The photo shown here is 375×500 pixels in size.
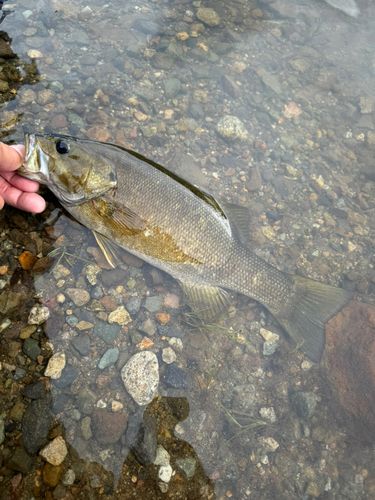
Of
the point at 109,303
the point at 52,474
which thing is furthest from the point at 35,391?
the point at 109,303

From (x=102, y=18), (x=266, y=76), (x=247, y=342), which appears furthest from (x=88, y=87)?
(x=247, y=342)

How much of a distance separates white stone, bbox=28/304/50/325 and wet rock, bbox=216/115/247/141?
382cm

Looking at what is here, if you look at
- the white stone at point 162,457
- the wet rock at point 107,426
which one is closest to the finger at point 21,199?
the wet rock at point 107,426

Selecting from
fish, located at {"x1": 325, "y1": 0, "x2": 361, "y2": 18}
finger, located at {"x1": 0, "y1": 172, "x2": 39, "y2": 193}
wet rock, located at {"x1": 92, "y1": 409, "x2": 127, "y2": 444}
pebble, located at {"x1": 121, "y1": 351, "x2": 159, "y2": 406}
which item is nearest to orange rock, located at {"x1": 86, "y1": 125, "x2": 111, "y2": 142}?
finger, located at {"x1": 0, "y1": 172, "x2": 39, "y2": 193}

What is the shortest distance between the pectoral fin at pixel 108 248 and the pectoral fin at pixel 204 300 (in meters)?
→ 0.91

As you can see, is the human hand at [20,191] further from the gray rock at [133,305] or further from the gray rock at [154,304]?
the gray rock at [154,304]

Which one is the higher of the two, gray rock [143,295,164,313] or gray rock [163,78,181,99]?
gray rock [163,78,181,99]

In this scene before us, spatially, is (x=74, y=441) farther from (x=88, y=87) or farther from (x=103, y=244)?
(x=88, y=87)

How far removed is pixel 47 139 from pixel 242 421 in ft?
13.0

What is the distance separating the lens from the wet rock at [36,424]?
9.31 feet

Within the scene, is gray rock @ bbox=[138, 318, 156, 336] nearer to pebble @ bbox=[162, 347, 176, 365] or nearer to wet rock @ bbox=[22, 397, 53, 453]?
pebble @ bbox=[162, 347, 176, 365]

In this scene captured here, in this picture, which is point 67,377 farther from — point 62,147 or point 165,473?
point 62,147

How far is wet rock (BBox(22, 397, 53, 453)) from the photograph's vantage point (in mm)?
2838

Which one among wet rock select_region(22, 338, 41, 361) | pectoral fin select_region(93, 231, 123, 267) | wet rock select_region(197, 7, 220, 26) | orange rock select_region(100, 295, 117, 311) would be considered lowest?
wet rock select_region(22, 338, 41, 361)
